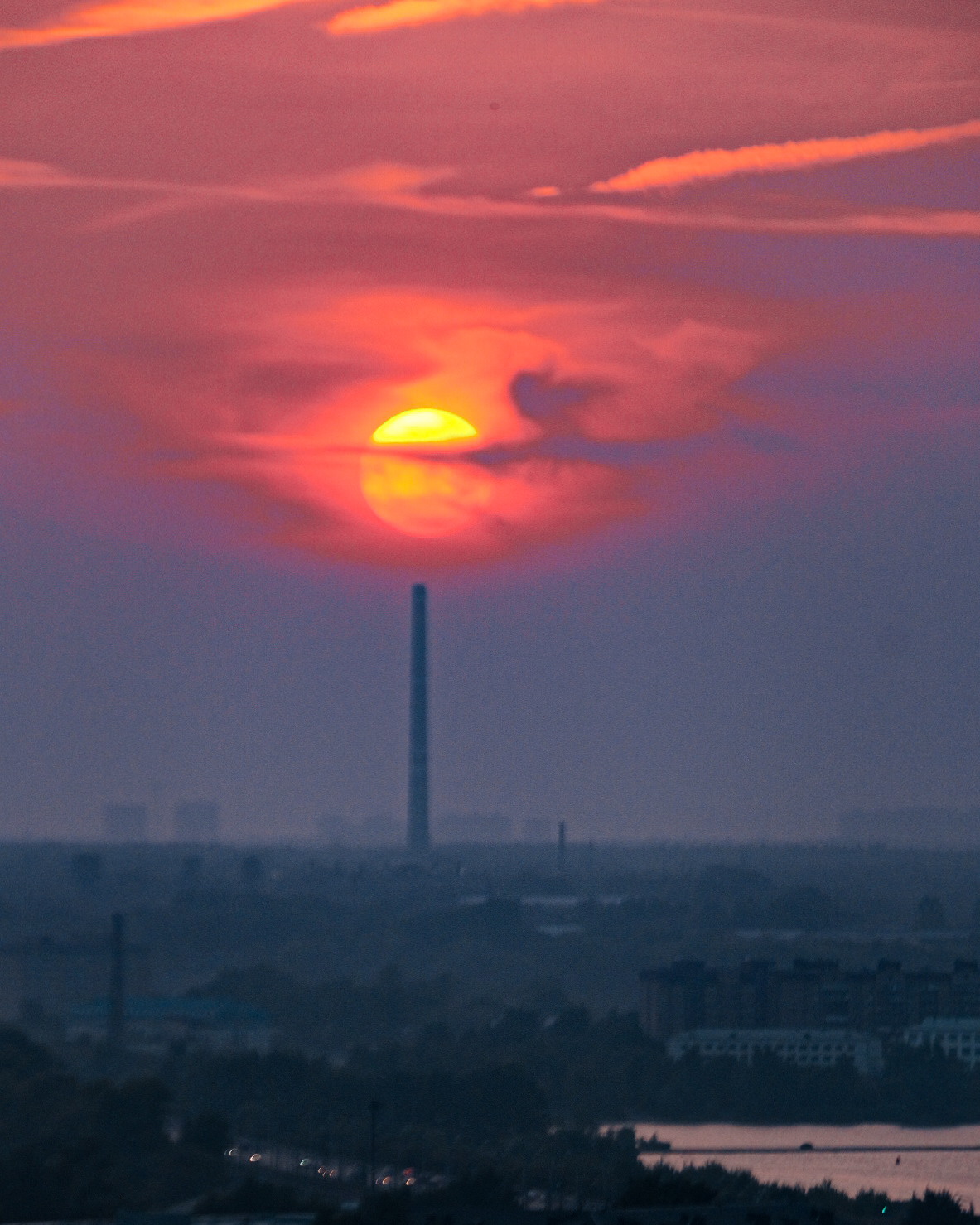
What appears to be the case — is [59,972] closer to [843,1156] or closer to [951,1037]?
[951,1037]

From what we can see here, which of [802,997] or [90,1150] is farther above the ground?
[802,997]

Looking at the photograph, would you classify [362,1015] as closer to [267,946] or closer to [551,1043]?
[551,1043]

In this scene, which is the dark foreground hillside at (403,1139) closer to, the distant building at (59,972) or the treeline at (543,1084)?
the treeline at (543,1084)

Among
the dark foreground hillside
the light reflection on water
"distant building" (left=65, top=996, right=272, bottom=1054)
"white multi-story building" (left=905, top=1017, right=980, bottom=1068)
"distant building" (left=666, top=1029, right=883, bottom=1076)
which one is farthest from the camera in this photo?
"white multi-story building" (left=905, top=1017, right=980, bottom=1068)

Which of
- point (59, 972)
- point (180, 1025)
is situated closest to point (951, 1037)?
point (180, 1025)

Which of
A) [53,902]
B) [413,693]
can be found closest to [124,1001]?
[53,902]

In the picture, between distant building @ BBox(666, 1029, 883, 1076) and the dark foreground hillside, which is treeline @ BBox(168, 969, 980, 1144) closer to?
the dark foreground hillside

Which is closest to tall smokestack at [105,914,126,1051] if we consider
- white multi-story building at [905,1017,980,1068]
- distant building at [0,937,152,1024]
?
distant building at [0,937,152,1024]
